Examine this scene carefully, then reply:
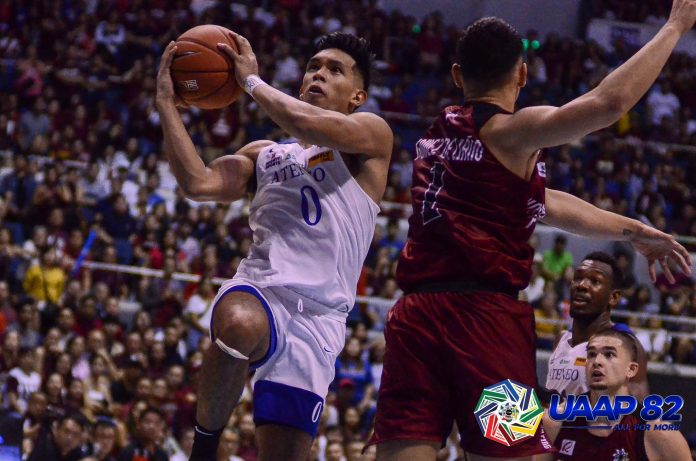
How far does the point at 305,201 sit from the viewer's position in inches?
185

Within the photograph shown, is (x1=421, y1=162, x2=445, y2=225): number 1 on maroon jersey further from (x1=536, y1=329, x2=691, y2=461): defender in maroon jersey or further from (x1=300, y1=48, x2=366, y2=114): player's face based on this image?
(x1=536, y1=329, x2=691, y2=461): defender in maroon jersey

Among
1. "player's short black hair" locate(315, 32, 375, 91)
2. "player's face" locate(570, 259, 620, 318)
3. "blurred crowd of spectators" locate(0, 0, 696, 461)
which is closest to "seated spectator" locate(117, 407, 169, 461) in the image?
"blurred crowd of spectators" locate(0, 0, 696, 461)

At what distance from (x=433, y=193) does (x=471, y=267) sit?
1.04 feet

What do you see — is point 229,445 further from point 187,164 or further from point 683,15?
point 683,15

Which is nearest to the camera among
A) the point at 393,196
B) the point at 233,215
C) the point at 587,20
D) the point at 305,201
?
the point at 305,201

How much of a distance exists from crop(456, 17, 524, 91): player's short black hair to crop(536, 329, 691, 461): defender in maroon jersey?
2.08 m

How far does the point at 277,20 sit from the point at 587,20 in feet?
24.3

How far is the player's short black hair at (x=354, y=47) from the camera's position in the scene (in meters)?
5.00

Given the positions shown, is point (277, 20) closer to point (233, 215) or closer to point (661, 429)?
point (233, 215)

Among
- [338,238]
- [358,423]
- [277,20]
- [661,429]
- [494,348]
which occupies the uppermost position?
[277,20]

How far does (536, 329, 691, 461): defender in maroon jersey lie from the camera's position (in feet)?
17.3

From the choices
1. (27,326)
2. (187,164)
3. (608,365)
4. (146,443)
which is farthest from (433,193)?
(27,326)

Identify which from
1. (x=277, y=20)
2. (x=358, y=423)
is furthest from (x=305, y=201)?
(x=277, y=20)

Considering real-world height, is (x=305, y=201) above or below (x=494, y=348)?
above
